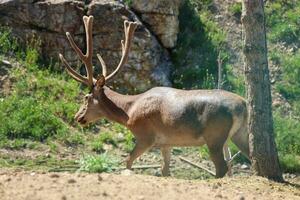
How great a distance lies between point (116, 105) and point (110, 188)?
4.67 m

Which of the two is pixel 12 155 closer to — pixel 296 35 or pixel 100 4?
pixel 100 4

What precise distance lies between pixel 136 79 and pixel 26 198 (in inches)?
333

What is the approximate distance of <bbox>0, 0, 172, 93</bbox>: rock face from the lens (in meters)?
14.2

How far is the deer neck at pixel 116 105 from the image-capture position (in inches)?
420

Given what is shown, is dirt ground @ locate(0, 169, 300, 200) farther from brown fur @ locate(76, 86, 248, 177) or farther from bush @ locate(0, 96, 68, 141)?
bush @ locate(0, 96, 68, 141)

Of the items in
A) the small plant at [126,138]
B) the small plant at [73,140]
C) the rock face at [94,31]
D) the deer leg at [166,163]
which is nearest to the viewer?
the deer leg at [166,163]

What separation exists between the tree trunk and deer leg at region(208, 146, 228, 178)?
1.41 metres

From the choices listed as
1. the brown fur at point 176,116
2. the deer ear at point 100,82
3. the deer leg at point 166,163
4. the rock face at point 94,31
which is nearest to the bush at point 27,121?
the brown fur at point 176,116

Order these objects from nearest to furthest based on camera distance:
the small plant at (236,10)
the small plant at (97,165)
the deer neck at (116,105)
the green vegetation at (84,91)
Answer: the small plant at (97,165) < the deer neck at (116,105) < the green vegetation at (84,91) < the small plant at (236,10)

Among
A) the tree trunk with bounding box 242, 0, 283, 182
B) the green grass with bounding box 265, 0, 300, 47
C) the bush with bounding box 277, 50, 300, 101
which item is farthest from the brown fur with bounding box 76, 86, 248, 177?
the green grass with bounding box 265, 0, 300, 47

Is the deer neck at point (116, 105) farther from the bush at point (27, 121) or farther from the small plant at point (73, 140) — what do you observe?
the bush at point (27, 121)

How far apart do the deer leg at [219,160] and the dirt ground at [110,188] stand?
2088 mm

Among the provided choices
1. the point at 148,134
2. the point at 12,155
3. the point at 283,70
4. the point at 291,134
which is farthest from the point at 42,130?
the point at 283,70

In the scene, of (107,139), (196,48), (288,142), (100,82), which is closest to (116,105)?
(100,82)
